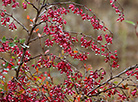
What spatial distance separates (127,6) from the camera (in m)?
3.31

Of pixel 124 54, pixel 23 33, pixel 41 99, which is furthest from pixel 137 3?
pixel 41 99

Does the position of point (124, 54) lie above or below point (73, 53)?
above

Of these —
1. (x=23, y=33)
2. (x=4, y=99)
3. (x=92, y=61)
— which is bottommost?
(x=4, y=99)

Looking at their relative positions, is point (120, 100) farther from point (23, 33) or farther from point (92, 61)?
point (23, 33)

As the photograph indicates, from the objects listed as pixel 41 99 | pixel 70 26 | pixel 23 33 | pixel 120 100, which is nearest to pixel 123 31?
pixel 70 26

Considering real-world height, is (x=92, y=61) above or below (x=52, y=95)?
above

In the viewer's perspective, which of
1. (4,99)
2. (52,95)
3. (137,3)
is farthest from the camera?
(137,3)

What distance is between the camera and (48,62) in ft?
3.23

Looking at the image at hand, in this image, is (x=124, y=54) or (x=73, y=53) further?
(x=124, y=54)

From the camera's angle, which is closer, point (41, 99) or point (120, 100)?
point (41, 99)

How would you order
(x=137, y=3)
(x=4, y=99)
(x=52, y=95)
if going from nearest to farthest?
(x=4, y=99)
(x=52, y=95)
(x=137, y=3)

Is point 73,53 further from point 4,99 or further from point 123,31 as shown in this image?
point 123,31

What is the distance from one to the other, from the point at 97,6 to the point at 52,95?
273 cm

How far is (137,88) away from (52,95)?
1.20ft
